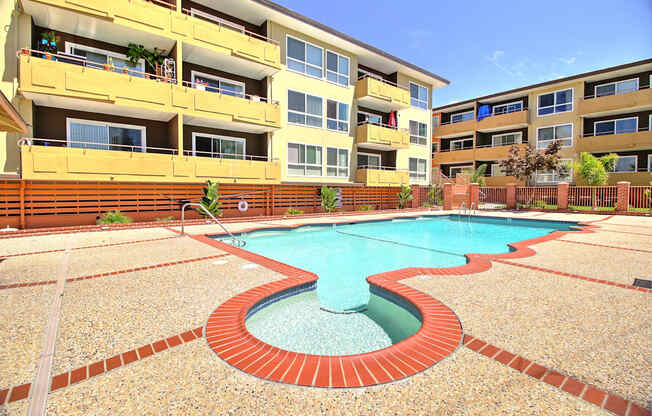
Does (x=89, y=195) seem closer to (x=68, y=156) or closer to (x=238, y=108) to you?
(x=68, y=156)

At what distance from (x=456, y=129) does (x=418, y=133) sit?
33.0 ft

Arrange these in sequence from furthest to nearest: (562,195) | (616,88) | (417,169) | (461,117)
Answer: (461,117)
(417,169)
(616,88)
(562,195)

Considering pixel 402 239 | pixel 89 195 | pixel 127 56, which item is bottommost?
pixel 402 239

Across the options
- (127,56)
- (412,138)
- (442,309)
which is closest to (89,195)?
(127,56)

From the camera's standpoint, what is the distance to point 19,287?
4.58 meters

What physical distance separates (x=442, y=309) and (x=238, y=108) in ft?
46.6

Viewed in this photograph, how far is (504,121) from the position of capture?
29.8m

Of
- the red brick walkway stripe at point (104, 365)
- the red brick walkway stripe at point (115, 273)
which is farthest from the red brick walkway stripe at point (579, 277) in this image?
the red brick walkway stripe at point (115, 273)

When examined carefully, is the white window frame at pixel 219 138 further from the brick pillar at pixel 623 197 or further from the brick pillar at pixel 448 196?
the brick pillar at pixel 623 197

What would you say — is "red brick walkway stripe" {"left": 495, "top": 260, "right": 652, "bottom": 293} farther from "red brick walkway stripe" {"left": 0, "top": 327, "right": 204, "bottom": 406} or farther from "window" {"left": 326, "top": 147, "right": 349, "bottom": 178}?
"window" {"left": 326, "top": 147, "right": 349, "bottom": 178}

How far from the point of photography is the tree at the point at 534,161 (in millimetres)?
22562

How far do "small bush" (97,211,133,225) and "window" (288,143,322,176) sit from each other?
867cm

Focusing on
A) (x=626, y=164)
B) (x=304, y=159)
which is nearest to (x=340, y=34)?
(x=304, y=159)

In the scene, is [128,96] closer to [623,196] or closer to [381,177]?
[381,177]
